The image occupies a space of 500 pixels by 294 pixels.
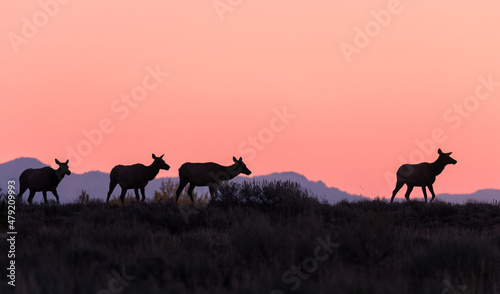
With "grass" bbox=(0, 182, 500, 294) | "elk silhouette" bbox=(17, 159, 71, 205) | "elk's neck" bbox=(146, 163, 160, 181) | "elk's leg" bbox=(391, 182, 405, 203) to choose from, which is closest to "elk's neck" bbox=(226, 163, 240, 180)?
"elk's neck" bbox=(146, 163, 160, 181)

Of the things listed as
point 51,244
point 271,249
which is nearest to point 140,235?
point 51,244

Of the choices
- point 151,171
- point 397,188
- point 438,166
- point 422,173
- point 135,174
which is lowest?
point 397,188

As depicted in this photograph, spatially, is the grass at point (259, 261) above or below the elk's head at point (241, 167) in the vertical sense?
below

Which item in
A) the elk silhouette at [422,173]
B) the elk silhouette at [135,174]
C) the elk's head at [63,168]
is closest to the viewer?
the elk silhouette at [135,174]

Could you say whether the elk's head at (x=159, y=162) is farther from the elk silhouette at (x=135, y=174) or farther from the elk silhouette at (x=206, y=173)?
the elk silhouette at (x=206, y=173)

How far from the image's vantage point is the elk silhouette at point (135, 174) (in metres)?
24.6

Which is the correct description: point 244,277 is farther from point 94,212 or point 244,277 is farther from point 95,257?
point 94,212

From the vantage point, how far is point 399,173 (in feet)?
86.5


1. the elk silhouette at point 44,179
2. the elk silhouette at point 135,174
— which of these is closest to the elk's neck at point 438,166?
the elk silhouette at point 135,174

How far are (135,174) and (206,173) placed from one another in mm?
2566

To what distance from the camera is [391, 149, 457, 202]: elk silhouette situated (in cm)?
2559

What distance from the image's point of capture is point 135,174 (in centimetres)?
2472

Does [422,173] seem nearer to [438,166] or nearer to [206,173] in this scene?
[438,166]

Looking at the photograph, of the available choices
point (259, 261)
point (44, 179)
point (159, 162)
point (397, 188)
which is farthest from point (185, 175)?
point (259, 261)
